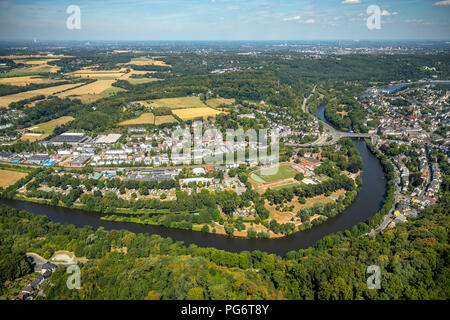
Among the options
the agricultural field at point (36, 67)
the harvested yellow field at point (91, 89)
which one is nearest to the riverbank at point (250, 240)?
the harvested yellow field at point (91, 89)

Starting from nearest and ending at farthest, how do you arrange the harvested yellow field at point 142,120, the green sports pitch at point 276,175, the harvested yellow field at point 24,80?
the green sports pitch at point 276,175, the harvested yellow field at point 142,120, the harvested yellow field at point 24,80

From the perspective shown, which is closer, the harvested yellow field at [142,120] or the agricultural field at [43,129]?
the agricultural field at [43,129]

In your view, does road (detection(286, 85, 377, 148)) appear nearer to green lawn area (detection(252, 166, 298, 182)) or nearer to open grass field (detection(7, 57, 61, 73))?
green lawn area (detection(252, 166, 298, 182))

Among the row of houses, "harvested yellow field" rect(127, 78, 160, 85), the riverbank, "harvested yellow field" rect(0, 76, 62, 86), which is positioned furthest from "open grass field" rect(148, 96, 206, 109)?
the row of houses

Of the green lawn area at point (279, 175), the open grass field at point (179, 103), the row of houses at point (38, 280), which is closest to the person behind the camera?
the row of houses at point (38, 280)

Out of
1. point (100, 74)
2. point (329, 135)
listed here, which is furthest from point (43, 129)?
point (100, 74)

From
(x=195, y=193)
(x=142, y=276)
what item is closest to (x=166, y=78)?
(x=195, y=193)

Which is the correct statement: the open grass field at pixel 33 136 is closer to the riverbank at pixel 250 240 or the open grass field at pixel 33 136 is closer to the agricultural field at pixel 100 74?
the riverbank at pixel 250 240
